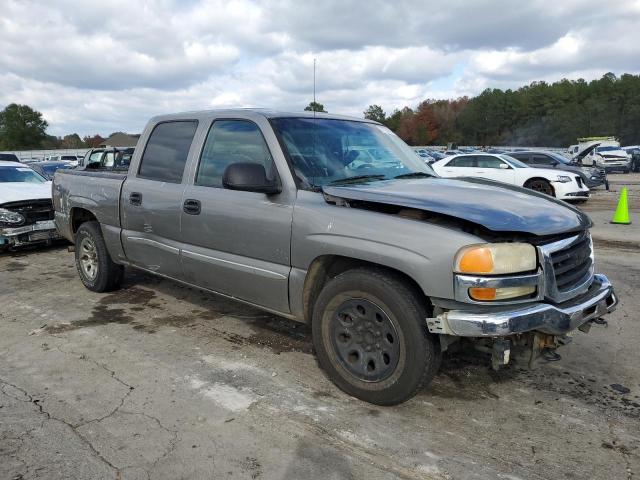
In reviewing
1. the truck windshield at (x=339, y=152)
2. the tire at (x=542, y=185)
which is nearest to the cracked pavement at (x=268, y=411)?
the truck windshield at (x=339, y=152)

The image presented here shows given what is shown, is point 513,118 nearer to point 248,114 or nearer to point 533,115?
point 533,115

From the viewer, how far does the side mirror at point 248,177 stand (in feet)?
11.3

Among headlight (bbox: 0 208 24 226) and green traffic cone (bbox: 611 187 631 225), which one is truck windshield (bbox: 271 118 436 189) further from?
green traffic cone (bbox: 611 187 631 225)

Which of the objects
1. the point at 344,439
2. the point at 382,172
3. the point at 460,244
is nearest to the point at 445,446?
the point at 344,439

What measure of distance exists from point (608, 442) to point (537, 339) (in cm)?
65

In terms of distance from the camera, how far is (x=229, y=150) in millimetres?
4125

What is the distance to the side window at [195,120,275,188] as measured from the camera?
3873 millimetres

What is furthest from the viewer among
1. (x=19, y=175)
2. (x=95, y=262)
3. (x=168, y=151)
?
(x=19, y=175)

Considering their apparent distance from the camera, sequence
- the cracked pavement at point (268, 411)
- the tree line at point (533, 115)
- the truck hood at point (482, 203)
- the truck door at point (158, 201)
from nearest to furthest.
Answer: the cracked pavement at point (268, 411) < the truck hood at point (482, 203) < the truck door at point (158, 201) < the tree line at point (533, 115)

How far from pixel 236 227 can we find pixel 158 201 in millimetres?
1059

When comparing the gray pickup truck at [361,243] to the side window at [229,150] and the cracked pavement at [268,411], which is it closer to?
the side window at [229,150]

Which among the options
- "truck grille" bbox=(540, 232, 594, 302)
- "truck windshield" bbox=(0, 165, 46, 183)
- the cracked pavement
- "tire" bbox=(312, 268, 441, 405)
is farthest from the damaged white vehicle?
"truck grille" bbox=(540, 232, 594, 302)

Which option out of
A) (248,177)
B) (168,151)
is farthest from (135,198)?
(248,177)

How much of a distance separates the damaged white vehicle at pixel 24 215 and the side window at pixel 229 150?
5.34 meters
